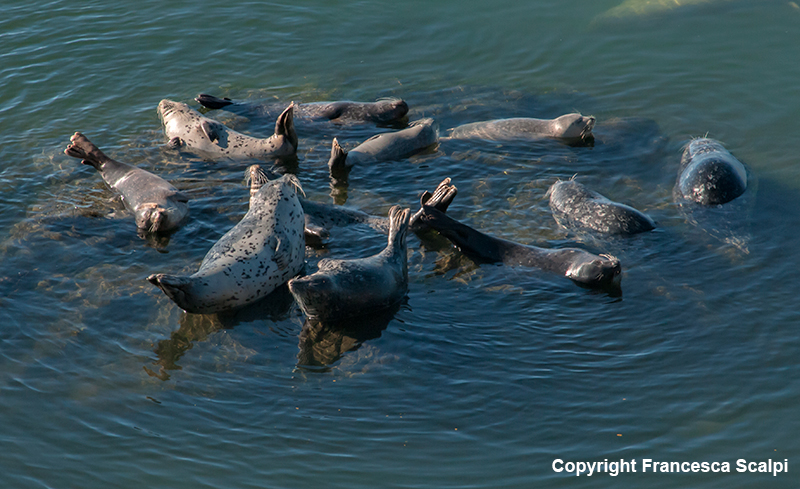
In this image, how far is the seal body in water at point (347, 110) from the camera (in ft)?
35.0

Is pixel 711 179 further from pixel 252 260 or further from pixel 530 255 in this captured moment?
pixel 252 260

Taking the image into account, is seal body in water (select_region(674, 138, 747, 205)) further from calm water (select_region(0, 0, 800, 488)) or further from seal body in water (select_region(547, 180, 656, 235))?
seal body in water (select_region(547, 180, 656, 235))

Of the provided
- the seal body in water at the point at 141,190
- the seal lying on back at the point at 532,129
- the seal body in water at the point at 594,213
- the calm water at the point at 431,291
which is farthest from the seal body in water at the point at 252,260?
the seal lying on back at the point at 532,129

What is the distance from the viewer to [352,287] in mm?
6496

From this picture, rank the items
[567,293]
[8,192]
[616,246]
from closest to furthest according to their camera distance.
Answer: [567,293] < [616,246] < [8,192]

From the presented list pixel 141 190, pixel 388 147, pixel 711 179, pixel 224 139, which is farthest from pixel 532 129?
pixel 141 190

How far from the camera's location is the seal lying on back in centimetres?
1000

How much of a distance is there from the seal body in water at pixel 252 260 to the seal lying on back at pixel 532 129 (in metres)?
3.52

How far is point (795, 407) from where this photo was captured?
545 centimetres

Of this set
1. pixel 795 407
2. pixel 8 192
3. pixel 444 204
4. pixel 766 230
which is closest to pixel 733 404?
pixel 795 407

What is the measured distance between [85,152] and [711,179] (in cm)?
781

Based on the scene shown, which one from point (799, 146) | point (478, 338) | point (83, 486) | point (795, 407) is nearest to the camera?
point (83, 486)

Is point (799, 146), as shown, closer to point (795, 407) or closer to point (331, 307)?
point (795, 407)

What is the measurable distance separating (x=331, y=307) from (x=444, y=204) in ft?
7.27
